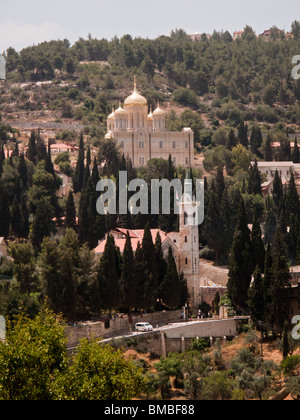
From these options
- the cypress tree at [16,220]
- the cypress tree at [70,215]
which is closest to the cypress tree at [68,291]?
the cypress tree at [16,220]

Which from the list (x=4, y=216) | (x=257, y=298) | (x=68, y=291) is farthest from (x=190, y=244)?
(x=4, y=216)

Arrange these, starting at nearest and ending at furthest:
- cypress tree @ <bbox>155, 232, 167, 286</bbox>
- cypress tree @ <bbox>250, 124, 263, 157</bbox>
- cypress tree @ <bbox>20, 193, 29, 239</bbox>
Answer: cypress tree @ <bbox>155, 232, 167, 286</bbox>
cypress tree @ <bbox>20, 193, 29, 239</bbox>
cypress tree @ <bbox>250, 124, 263, 157</bbox>

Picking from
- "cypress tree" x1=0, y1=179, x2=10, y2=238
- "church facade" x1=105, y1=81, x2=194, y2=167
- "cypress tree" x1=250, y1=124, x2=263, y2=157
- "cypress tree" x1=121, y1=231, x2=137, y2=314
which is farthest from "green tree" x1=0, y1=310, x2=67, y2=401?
"cypress tree" x1=250, y1=124, x2=263, y2=157

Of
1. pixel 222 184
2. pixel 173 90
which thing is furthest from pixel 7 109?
pixel 222 184

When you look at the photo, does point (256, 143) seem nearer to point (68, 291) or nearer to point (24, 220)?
point (24, 220)

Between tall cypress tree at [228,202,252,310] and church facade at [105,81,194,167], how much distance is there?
31556mm

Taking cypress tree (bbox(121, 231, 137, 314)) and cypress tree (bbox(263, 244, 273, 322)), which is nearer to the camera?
cypress tree (bbox(263, 244, 273, 322))

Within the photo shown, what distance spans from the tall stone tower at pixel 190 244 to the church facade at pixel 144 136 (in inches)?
1071

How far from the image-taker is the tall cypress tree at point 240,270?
2201 inches

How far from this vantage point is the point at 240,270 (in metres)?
56.2

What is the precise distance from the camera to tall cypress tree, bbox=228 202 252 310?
5591 centimetres

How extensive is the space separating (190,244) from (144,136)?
102 ft

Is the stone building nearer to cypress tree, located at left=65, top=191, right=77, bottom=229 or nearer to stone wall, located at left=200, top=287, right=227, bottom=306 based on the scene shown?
stone wall, located at left=200, top=287, right=227, bottom=306

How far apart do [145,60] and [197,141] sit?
136 feet
